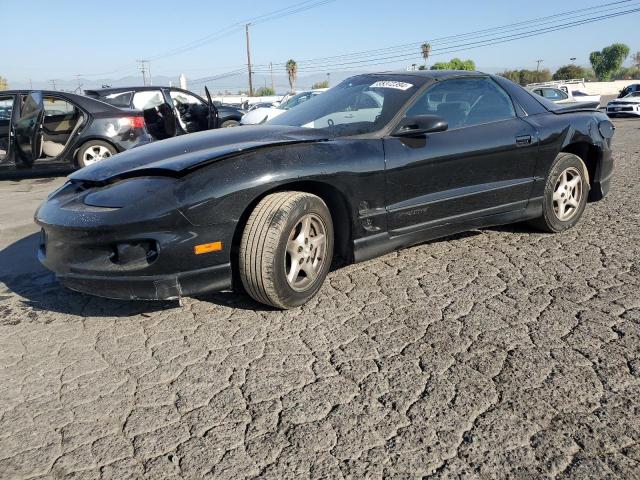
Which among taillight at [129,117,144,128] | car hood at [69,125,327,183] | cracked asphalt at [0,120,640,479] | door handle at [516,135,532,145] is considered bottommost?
cracked asphalt at [0,120,640,479]

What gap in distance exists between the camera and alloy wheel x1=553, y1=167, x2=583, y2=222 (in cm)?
456

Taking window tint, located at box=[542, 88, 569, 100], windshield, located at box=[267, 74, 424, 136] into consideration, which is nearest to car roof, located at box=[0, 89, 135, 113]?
windshield, located at box=[267, 74, 424, 136]

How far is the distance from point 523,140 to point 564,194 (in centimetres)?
77

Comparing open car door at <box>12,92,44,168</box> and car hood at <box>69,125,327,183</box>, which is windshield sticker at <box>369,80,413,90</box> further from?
open car door at <box>12,92,44,168</box>

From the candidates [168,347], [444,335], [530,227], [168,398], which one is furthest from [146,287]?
[530,227]

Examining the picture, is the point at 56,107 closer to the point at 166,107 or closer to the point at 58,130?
the point at 58,130

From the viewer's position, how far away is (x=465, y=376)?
8.05 feet

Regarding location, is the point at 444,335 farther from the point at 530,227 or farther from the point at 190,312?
the point at 530,227

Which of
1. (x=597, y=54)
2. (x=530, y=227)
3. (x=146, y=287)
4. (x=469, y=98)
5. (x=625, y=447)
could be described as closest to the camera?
(x=625, y=447)

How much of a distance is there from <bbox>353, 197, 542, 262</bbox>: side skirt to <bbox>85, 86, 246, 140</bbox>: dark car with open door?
6818 millimetres

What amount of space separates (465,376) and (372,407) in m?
0.49

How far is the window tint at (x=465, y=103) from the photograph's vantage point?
A: 388 cm

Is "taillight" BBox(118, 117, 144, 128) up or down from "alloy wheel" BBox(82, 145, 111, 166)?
up

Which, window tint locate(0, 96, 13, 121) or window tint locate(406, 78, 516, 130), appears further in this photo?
window tint locate(0, 96, 13, 121)
